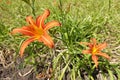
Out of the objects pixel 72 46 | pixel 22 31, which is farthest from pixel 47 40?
pixel 72 46

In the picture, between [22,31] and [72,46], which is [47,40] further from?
[72,46]

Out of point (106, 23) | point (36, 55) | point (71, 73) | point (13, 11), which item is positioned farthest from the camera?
point (13, 11)

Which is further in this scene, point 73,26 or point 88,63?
point 73,26

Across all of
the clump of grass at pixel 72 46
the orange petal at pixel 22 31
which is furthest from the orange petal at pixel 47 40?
the clump of grass at pixel 72 46

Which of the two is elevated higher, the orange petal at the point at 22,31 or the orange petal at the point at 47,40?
the orange petal at the point at 22,31

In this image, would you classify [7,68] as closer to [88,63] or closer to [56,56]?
[56,56]

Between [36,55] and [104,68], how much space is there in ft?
2.76

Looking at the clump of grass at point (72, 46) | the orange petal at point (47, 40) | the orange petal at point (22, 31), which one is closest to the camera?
the orange petal at point (47, 40)

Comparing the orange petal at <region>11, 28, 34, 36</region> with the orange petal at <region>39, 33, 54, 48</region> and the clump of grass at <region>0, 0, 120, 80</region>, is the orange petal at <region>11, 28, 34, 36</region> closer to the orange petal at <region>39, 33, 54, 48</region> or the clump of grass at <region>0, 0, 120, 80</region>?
the orange petal at <region>39, 33, 54, 48</region>

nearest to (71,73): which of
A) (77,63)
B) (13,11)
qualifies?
(77,63)

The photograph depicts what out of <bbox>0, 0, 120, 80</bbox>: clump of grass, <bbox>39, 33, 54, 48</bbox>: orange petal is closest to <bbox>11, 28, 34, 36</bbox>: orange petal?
<bbox>39, 33, 54, 48</bbox>: orange petal

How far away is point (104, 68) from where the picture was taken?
284cm

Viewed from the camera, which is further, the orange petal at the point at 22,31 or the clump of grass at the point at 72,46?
the clump of grass at the point at 72,46

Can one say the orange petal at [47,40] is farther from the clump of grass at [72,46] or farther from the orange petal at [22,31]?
the clump of grass at [72,46]
